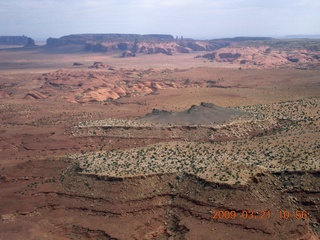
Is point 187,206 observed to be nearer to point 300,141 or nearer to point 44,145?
point 300,141

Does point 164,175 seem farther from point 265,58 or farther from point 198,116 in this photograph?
point 265,58
